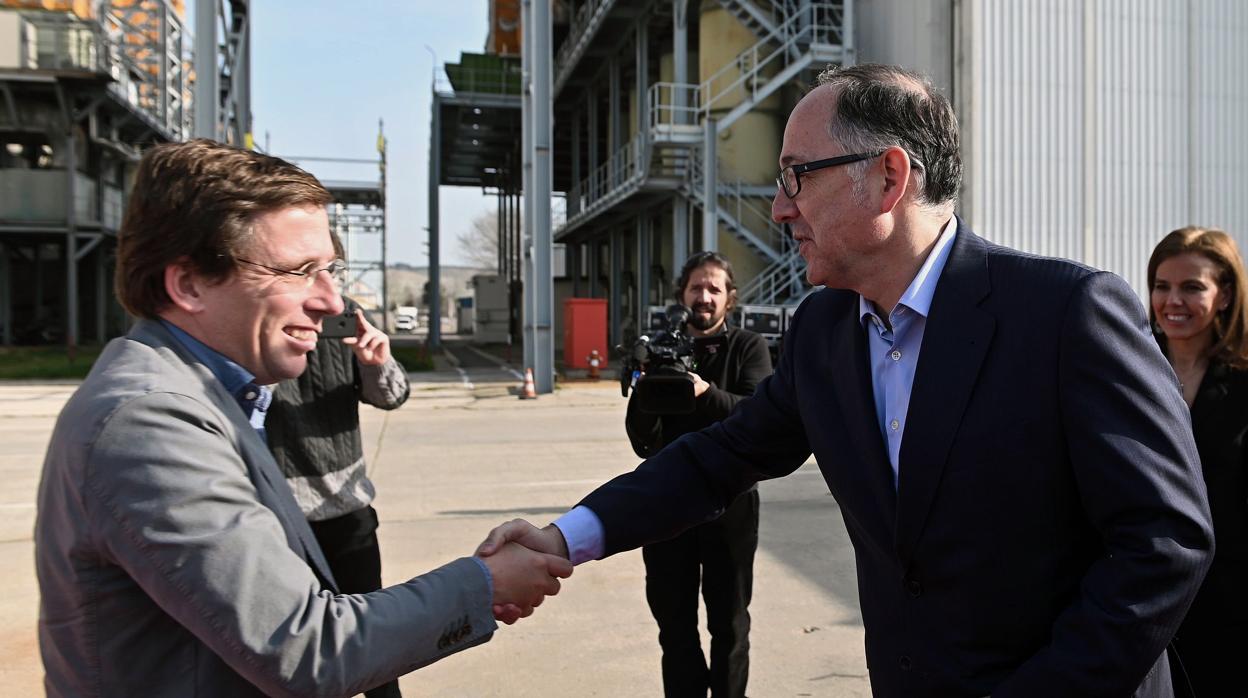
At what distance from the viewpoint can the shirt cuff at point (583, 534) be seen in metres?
2.46

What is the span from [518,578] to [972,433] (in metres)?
1.01

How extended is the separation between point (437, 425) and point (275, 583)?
1219cm

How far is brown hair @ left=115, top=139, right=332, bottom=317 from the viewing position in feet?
5.61

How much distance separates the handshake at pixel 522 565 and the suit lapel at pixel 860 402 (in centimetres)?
79

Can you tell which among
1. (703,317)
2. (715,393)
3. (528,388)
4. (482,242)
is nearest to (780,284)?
(528,388)

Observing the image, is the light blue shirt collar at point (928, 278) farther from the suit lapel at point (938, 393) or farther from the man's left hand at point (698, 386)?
the man's left hand at point (698, 386)

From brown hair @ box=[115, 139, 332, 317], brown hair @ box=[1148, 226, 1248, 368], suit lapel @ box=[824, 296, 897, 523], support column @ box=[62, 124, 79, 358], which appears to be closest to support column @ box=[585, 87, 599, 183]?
support column @ box=[62, 124, 79, 358]

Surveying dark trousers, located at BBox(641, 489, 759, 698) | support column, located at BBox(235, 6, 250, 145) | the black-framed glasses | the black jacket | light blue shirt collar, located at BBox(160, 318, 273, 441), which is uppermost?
support column, located at BBox(235, 6, 250, 145)

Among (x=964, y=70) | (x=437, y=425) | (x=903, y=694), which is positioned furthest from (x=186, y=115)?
(x=903, y=694)

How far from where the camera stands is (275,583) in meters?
1.49

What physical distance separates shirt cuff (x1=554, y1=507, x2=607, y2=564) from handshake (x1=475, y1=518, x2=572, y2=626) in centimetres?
3

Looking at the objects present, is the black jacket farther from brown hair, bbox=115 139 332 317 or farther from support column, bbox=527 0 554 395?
support column, bbox=527 0 554 395

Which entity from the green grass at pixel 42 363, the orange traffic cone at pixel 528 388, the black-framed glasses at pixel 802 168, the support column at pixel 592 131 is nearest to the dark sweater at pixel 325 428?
the black-framed glasses at pixel 802 168

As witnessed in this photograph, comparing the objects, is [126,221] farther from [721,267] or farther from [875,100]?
[721,267]
